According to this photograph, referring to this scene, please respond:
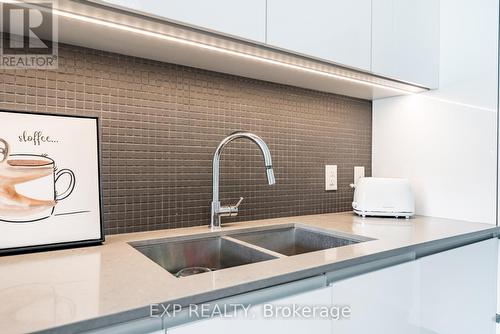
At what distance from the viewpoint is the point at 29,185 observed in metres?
0.91

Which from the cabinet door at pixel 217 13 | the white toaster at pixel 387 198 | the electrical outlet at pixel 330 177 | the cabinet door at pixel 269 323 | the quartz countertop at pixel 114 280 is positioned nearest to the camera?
the quartz countertop at pixel 114 280

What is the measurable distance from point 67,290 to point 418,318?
101 centimetres

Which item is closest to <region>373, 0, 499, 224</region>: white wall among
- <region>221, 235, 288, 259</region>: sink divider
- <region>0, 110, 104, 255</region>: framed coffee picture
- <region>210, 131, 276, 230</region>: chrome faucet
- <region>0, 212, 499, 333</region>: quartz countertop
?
<region>0, 212, 499, 333</region>: quartz countertop

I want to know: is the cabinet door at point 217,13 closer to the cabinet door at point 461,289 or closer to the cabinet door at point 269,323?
the cabinet door at point 269,323

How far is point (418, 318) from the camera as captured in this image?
1.06m

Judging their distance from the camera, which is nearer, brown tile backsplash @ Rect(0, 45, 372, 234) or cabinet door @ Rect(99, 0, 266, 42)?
cabinet door @ Rect(99, 0, 266, 42)

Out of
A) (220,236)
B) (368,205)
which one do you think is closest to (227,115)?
(220,236)

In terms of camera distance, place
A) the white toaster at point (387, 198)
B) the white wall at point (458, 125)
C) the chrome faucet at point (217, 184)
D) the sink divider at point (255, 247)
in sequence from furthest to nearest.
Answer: the white toaster at point (387, 198) < the white wall at point (458, 125) < the chrome faucet at point (217, 184) < the sink divider at point (255, 247)

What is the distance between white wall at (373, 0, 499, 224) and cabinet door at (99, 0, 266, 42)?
3.38 feet

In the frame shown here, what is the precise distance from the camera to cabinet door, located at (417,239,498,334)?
3.63 feet

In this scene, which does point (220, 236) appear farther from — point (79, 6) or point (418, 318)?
point (79, 6)

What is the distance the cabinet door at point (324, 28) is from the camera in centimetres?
104
